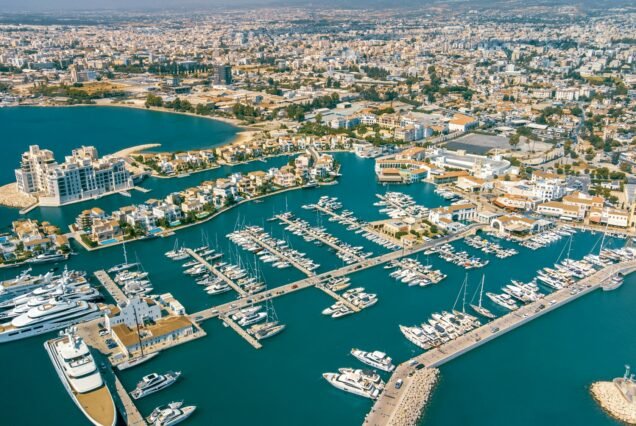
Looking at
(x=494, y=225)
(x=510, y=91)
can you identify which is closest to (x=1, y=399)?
(x=494, y=225)

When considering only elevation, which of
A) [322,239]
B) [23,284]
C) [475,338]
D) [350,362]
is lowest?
[350,362]

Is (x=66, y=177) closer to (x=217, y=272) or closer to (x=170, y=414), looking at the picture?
(x=217, y=272)

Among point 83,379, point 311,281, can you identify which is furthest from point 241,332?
point 83,379

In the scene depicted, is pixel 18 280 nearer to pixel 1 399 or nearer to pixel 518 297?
pixel 1 399

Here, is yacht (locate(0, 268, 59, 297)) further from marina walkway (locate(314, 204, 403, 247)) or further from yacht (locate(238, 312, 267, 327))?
marina walkway (locate(314, 204, 403, 247))

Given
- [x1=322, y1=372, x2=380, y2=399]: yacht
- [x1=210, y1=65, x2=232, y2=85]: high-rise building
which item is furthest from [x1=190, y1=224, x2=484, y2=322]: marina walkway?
[x1=210, y1=65, x2=232, y2=85]: high-rise building

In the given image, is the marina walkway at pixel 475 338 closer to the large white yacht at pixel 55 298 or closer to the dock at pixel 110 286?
the dock at pixel 110 286

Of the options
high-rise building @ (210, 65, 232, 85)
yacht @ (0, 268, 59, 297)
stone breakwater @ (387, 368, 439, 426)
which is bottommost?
stone breakwater @ (387, 368, 439, 426)
